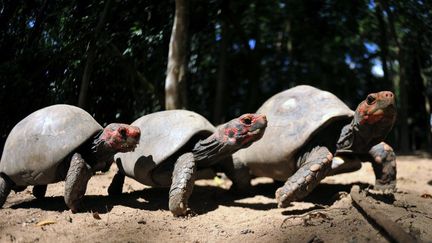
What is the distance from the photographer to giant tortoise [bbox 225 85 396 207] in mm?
4289

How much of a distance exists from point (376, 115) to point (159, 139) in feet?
7.50

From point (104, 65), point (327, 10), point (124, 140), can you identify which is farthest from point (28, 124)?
point (327, 10)

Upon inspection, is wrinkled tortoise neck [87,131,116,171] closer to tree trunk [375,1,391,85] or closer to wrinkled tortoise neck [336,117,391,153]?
wrinkled tortoise neck [336,117,391,153]

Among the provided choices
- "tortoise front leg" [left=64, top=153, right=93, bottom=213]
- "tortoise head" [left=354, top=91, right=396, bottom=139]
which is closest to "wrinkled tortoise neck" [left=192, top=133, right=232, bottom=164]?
"tortoise front leg" [left=64, top=153, right=93, bottom=213]

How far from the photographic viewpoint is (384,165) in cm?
500

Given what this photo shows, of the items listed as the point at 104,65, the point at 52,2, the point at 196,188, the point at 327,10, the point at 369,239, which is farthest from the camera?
the point at 327,10

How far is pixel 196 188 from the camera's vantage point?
587cm

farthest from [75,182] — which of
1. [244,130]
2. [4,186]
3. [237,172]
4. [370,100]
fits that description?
[370,100]

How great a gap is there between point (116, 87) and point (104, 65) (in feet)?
1.51

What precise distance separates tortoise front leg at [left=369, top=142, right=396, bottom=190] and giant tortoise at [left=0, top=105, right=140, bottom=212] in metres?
2.82

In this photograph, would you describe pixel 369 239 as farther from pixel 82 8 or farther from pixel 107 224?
pixel 82 8

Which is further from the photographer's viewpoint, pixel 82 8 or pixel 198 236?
pixel 82 8

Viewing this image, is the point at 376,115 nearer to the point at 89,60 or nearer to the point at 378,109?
the point at 378,109

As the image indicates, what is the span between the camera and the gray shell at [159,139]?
4.46m
